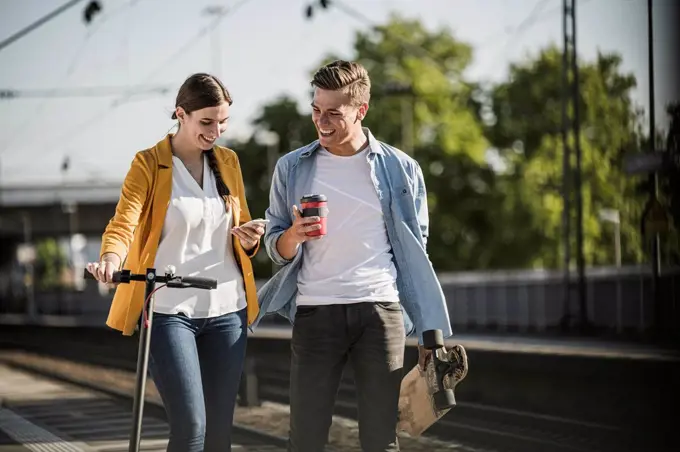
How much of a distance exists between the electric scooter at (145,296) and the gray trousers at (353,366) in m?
0.39

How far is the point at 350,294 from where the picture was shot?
431cm

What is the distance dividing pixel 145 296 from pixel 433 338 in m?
0.96

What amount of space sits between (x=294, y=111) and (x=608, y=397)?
4108 centimetres

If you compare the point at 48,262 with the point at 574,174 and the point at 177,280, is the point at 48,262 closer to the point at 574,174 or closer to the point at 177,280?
the point at 574,174

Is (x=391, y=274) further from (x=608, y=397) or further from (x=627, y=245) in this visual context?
(x=627, y=245)

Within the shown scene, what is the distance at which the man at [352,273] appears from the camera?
14.2ft

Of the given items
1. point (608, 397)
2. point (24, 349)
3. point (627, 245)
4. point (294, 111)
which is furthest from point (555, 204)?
point (608, 397)

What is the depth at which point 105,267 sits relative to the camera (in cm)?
426

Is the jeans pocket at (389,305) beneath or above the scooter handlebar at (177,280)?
beneath

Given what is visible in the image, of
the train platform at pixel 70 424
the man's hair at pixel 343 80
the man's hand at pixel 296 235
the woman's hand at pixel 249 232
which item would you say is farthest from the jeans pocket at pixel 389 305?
the train platform at pixel 70 424

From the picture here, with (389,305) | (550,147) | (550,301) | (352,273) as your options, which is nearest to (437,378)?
(389,305)

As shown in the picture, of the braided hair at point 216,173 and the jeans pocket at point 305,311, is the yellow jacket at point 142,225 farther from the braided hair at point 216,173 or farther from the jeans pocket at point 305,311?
the jeans pocket at point 305,311

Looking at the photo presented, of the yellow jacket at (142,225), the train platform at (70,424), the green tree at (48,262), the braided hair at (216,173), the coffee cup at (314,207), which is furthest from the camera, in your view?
the green tree at (48,262)

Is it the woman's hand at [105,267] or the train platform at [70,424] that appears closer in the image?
the woman's hand at [105,267]
